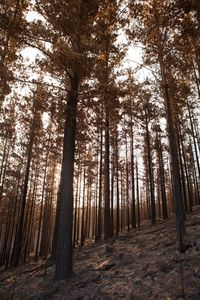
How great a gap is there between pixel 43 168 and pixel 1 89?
11.3 meters

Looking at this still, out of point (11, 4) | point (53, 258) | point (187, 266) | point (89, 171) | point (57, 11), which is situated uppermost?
point (11, 4)

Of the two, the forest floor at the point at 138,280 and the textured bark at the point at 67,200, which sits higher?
the textured bark at the point at 67,200

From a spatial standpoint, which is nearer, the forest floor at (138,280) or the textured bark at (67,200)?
the forest floor at (138,280)

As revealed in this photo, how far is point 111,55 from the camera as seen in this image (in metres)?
8.67

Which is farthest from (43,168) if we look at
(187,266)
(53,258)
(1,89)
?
(187,266)

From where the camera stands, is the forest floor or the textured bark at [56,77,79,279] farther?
the textured bark at [56,77,79,279]

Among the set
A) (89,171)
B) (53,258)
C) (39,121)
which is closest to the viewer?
(53,258)

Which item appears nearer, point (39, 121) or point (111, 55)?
point (111, 55)

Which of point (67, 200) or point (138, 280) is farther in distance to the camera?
point (67, 200)

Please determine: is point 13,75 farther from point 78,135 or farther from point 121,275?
point 121,275

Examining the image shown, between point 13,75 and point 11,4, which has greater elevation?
point 11,4

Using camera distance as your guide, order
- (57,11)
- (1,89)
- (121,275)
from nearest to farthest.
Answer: (121,275), (57,11), (1,89)

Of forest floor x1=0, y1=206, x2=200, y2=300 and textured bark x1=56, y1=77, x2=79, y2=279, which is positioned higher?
textured bark x1=56, y1=77, x2=79, y2=279

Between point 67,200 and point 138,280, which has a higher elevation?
point 67,200
